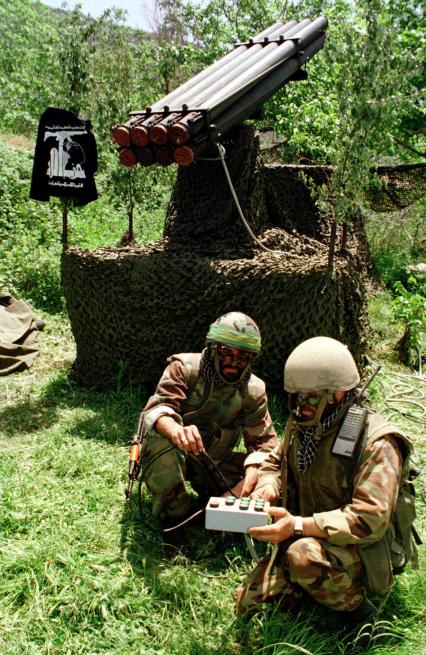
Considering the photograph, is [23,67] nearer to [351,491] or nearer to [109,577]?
[109,577]

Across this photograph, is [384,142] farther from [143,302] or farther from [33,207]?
[33,207]

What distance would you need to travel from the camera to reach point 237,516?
278cm

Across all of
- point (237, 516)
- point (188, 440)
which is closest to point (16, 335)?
point (188, 440)

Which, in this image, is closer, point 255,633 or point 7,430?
point 255,633

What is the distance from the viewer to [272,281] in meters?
5.17

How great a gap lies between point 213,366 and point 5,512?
4.88 ft

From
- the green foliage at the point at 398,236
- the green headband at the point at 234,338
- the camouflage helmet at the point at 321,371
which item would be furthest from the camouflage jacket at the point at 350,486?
the green foliage at the point at 398,236

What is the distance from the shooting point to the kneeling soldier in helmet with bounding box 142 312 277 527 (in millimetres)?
3576

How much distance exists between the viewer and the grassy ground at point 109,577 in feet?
9.50

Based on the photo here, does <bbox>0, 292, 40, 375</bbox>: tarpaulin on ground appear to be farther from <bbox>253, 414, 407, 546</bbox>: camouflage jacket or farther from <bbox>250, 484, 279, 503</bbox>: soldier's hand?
<bbox>253, 414, 407, 546</bbox>: camouflage jacket

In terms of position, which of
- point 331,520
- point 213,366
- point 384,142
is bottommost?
point 331,520

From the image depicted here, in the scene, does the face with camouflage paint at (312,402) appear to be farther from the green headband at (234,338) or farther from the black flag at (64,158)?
the black flag at (64,158)

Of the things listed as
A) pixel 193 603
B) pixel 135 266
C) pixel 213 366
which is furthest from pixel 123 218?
pixel 193 603

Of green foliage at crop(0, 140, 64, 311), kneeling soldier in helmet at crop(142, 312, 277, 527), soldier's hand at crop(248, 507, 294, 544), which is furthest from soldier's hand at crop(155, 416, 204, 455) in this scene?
green foliage at crop(0, 140, 64, 311)
